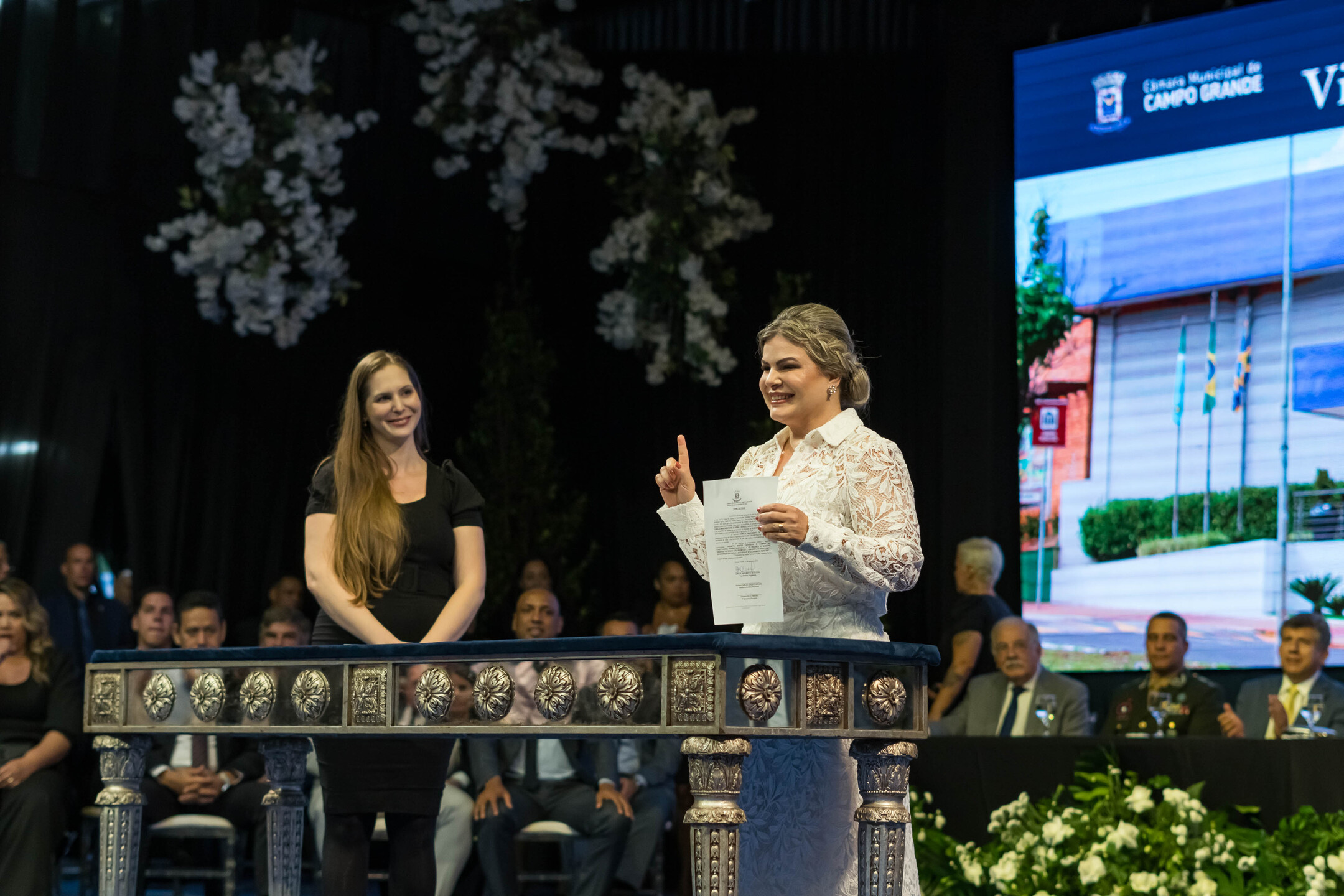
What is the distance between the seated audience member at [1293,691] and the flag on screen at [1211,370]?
1240mm

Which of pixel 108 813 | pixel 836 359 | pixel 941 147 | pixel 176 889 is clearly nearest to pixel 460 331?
pixel 941 147

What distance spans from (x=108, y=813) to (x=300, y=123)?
4068 mm

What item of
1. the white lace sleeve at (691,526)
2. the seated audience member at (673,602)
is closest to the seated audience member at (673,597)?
the seated audience member at (673,602)

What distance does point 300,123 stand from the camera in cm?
666

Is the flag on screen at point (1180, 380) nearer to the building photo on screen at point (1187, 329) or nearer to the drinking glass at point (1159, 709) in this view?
the building photo on screen at point (1187, 329)

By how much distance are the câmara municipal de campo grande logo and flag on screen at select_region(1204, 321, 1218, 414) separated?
910mm

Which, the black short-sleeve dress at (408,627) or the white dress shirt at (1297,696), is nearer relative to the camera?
the black short-sleeve dress at (408,627)

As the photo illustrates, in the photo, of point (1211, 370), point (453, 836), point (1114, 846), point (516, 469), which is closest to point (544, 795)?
point (453, 836)

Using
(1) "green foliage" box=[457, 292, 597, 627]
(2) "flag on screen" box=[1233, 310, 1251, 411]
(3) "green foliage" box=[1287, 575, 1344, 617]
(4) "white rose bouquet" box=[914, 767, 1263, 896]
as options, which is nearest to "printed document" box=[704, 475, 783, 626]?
(4) "white rose bouquet" box=[914, 767, 1263, 896]

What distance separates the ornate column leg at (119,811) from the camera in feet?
10.4

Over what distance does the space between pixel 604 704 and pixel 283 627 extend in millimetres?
3180

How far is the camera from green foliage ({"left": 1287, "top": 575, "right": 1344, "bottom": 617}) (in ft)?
19.0

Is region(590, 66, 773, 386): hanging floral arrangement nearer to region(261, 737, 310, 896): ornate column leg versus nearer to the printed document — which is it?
region(261, 737, 310, 896): ornate column leg

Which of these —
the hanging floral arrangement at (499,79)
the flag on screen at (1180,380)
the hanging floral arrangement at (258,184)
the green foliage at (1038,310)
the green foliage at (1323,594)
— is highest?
the hanging floral arrangement at (499,79)
